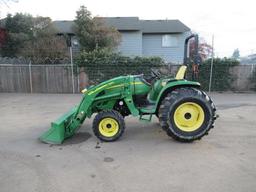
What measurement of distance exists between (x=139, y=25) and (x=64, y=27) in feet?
18.3

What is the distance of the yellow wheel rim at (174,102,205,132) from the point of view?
4605 millimetres

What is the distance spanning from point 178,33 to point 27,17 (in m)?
10.7

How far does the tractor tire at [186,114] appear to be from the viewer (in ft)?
14.8

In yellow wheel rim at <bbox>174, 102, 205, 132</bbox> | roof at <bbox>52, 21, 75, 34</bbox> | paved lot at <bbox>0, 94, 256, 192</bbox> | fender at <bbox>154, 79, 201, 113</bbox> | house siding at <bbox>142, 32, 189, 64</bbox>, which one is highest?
roof at <bbox>52, 21, 75, 34</bbox>

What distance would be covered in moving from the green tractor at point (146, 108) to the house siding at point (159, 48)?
15.5 meters

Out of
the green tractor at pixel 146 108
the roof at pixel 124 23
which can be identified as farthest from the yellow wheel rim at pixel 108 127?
the roof at pixel 124 23

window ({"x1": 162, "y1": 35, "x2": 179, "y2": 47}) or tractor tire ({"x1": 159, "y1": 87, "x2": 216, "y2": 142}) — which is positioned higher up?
window ({"x1": 162, "y1": 35, "x2": 179, "y2": 47})

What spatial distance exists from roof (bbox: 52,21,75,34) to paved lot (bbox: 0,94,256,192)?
13550mm

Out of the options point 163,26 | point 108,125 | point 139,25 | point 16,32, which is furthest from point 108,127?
point 163,26

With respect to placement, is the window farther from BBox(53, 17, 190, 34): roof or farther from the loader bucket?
the loader bucket

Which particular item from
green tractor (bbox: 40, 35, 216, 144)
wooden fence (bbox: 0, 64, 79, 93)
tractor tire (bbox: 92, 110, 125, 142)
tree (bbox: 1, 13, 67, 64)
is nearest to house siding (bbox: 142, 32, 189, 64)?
tree (bbox: 1, 13, 67, 64)

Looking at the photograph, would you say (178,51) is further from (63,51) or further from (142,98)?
(142,98)

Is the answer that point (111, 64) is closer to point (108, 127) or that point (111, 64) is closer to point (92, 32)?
point (92, 32)

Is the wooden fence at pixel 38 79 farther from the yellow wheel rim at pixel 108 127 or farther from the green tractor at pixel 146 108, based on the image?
the yellow wheel rim at pixel 108 127
